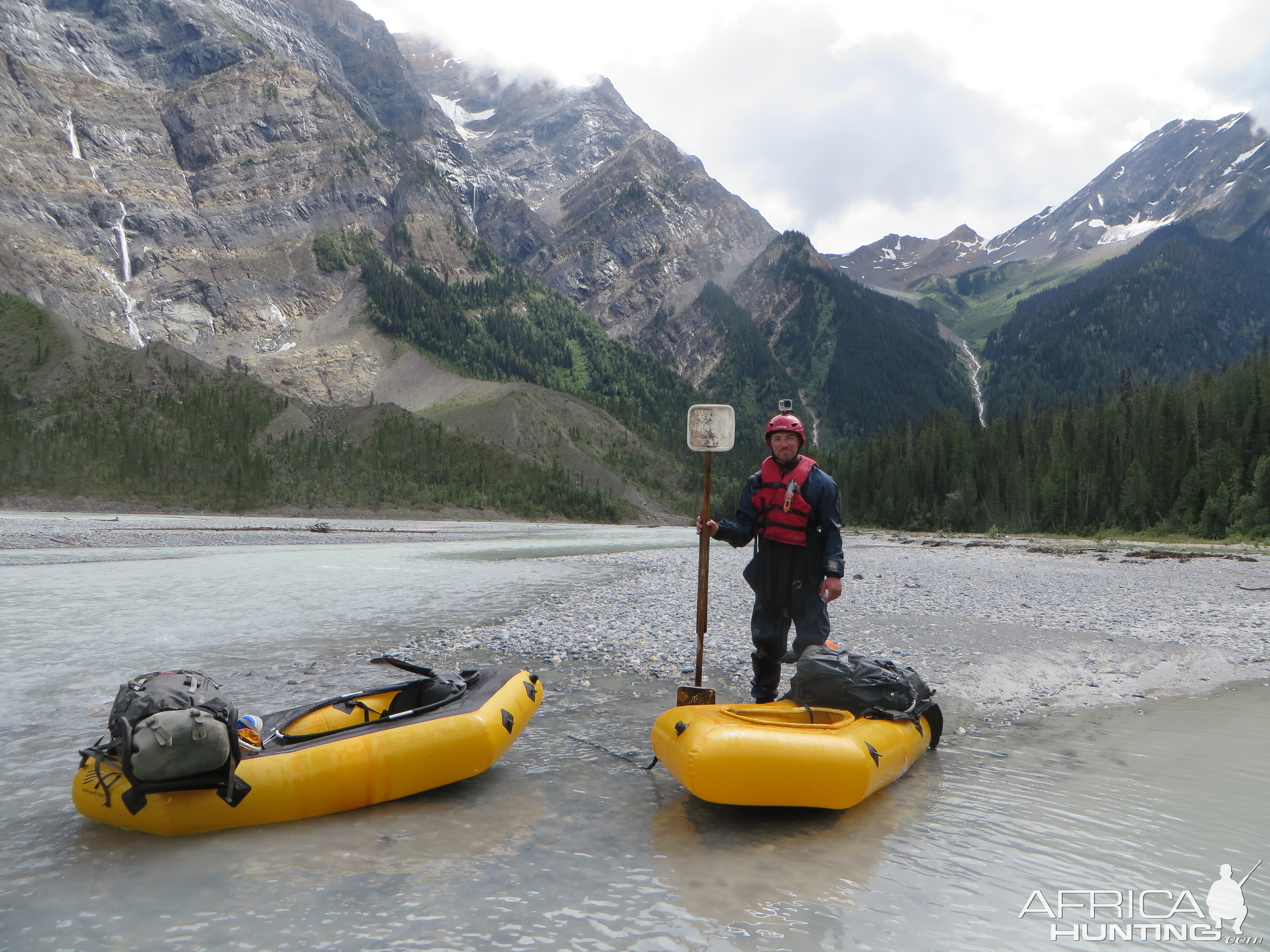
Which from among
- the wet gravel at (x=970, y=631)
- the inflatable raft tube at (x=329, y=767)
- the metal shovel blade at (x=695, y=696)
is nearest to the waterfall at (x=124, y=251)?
the wet gravel at (x=970, y=631)

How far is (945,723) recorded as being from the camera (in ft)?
24.2

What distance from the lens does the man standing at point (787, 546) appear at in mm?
6719

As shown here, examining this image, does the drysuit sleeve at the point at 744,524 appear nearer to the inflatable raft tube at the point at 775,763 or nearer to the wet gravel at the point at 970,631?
the inflatable raft tube at the point at 775,763

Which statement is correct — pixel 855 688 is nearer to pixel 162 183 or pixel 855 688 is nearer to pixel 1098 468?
pixel 1098 468

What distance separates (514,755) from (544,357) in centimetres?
19156

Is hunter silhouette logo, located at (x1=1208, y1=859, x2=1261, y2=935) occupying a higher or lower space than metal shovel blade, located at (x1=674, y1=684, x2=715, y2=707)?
lower

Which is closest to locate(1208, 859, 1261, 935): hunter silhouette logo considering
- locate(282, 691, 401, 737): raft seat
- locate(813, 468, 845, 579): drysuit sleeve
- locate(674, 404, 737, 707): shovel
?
locate(813, 468, 845, 579): drysuit sleeve

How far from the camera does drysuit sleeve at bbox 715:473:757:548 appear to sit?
6.82 meters

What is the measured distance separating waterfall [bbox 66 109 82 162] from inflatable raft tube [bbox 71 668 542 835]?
204733 millimetres

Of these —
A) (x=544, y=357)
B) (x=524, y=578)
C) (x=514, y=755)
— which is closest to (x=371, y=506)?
(x=524, y=578)

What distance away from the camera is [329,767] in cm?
507

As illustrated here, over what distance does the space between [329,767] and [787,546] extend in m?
4.23

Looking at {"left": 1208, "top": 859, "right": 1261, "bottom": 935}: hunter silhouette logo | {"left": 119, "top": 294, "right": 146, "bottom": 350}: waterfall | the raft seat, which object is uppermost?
{"left": 119, "top": 294, "right": 146, "bottom": 350}: waterfall

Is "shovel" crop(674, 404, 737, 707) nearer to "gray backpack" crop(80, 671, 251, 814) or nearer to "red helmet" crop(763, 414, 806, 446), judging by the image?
"red helmet" crop(763, 414, 806, 446)
